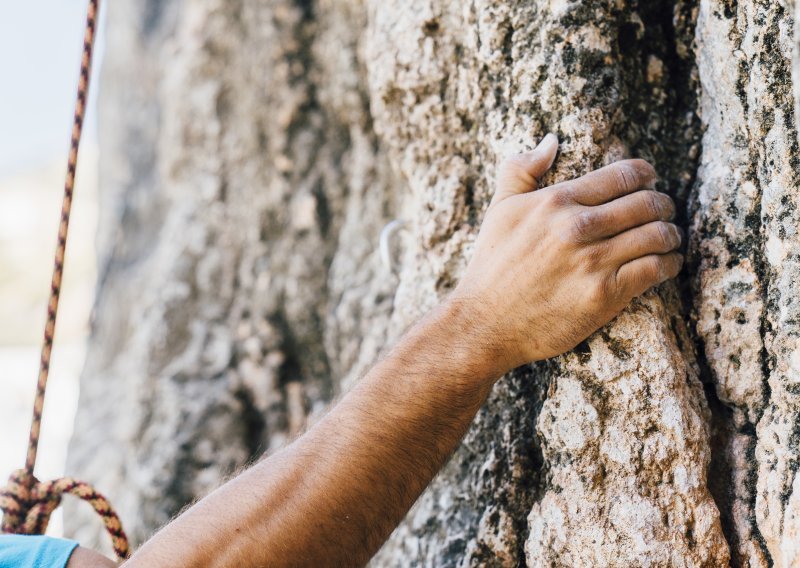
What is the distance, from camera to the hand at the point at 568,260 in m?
1.23

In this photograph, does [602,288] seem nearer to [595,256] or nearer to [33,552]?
[595,256]

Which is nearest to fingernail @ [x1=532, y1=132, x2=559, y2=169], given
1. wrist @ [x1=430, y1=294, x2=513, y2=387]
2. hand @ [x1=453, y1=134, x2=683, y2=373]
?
hand @ [x1=453, y1=134, x2=683, y2=373]

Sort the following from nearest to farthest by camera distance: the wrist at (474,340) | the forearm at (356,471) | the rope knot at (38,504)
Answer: the forearm at (356,471) → the wrist at (474,340) → the rope knot at (38,504)

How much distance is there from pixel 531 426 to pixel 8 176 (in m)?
15.7

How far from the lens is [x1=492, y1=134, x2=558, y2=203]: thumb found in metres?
1.37

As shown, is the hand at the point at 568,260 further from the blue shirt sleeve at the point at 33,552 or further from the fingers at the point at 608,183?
the blue shirt sleeve at the point at 33,552

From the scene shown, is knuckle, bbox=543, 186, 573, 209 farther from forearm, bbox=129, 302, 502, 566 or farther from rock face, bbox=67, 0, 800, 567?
forearm, bbox=129, 302, 502, 566

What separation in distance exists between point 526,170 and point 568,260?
0.24m

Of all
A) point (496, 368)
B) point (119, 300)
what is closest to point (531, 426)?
point (496, 368)

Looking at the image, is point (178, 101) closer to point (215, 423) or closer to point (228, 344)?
point (228, 344)

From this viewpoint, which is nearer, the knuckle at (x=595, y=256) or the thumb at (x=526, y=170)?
the knuckle at (x=595, y=256)

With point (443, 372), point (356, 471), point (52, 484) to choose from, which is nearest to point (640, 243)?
point (443, 372)

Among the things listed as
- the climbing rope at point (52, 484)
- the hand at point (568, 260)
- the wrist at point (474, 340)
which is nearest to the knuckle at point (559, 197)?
the hand at point (568, 260)

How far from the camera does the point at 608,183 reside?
1279 mm
